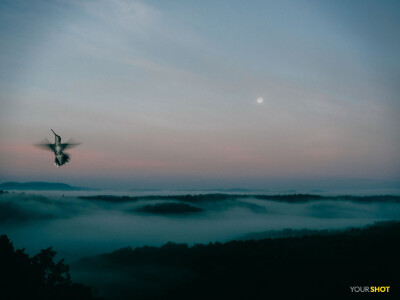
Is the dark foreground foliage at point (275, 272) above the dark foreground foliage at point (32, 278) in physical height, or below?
below

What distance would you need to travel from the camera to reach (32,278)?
127 feet

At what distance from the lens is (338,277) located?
103 metres

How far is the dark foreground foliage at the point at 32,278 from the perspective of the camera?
35.0m

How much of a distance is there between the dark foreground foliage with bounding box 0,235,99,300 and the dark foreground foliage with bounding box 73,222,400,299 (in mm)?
75552

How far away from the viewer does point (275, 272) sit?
122625mm

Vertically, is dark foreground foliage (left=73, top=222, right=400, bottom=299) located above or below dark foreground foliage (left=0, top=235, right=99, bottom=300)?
below

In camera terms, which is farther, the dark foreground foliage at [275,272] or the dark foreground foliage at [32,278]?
the dark foreground foliage at [275,272]

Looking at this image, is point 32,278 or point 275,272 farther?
point 275,272

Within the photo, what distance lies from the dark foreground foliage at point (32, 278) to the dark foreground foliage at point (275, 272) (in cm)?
7555

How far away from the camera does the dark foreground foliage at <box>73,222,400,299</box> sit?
97062mm

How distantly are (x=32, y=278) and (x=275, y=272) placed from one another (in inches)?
4081

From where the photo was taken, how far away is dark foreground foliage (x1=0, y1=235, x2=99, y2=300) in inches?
1378

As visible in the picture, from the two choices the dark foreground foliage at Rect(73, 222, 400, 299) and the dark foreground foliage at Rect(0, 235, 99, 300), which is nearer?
the dark foreground foliage at Rect(0, 235, 99, 300)

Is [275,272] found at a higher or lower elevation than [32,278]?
lower
